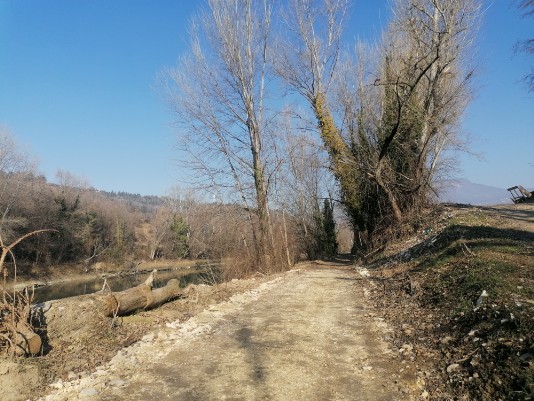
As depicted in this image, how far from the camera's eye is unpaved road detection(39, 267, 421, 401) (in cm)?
437

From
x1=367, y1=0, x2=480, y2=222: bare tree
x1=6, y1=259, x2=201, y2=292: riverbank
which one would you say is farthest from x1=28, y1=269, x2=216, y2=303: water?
x1=367, y1=0, x2=480, y2=222: bare tree

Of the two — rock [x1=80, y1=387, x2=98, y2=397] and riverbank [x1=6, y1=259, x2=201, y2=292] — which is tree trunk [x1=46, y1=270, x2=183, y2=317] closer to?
rock [x1=80, y1=387, x2=98, y2=397]

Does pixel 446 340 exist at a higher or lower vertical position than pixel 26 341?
lower

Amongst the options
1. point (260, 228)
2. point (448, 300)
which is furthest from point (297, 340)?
point (260, 228)

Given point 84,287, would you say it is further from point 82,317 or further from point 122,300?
point 82,317

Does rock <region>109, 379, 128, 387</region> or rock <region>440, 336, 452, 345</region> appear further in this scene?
rock <region>440, 336, 452, 345</region>

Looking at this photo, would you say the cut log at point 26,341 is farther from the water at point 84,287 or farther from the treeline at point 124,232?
the water at point 84,287

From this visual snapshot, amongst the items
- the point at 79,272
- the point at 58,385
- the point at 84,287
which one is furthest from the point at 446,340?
the point at 79,272

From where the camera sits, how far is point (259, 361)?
17.1 feet

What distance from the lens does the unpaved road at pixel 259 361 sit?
4367 millimetres

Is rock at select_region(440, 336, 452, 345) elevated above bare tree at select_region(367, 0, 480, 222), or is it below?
below

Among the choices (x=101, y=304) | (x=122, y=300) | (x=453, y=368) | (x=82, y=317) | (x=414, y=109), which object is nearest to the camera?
(x=453, y=368)

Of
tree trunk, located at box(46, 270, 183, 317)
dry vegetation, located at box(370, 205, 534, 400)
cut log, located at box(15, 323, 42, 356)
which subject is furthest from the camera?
tree trunk, located at box(46, 270, 183, 317)

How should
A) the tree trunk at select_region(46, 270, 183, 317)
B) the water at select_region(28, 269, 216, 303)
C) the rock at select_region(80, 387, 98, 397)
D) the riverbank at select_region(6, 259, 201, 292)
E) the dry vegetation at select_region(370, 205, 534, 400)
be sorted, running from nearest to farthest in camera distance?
the dry vegetation at select_region(370, 205, 534, 400) → the rock at select_region(80, 387, 98, 397) → the tree trunk at select_region(46, 270, 183, 317) → the water at select_region(28, 269, 216, 303) → the riverbank at select_region(6, 259, 201, 292)
